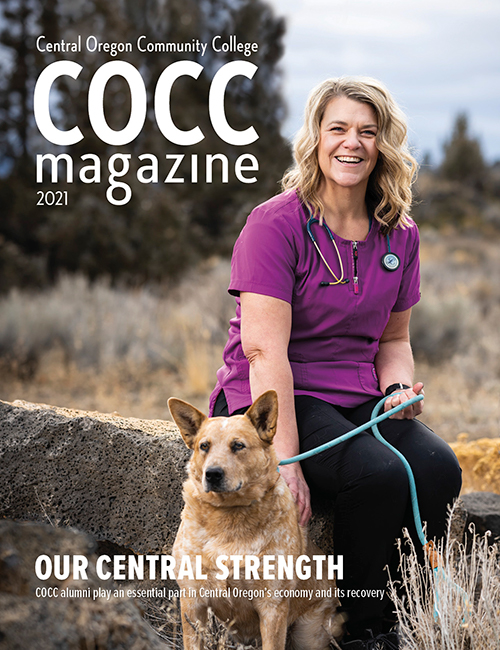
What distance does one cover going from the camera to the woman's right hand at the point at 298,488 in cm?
257

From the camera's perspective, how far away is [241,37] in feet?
43.0

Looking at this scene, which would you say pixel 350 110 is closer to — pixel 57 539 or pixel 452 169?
pixel 57 539

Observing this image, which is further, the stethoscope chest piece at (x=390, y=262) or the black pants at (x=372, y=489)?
the stethoscope chest piece at (x=390, y=262)

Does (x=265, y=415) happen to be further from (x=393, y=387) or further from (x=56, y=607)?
(x=56, y=607)

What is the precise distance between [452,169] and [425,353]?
1143 inches

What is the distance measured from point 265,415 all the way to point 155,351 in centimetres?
722

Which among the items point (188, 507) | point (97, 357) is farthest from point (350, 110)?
point (97, 357)

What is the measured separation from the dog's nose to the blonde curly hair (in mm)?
1256

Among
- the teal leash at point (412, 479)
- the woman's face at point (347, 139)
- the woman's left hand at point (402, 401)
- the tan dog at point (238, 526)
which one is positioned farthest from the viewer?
the woman's face at point (347, 139)

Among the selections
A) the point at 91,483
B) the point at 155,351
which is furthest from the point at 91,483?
the point at 155,351

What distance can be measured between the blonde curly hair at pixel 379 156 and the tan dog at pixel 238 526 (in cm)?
109

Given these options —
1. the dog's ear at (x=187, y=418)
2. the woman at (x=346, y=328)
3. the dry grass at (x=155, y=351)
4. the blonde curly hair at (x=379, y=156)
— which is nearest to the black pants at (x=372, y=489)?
the woman at (x=346, y=328)

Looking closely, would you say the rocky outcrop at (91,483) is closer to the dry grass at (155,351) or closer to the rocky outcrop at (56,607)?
the rocky outcrop at (56,607)

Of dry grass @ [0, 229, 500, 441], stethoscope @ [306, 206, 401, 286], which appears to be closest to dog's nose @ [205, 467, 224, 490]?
stethoscope @ [306, 206, 401, 286]
